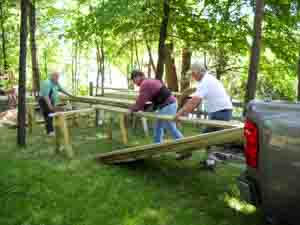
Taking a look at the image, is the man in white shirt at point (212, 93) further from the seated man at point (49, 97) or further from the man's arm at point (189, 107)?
the seated man at point (49, 97)

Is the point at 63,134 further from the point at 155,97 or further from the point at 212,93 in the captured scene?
the point at 212,93

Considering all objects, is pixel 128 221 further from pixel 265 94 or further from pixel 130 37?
pixel 265 94

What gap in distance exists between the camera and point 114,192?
13.8ft

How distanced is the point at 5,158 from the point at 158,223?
3.30m

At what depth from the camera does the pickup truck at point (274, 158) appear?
2.19m

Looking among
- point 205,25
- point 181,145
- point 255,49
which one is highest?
point 205,25

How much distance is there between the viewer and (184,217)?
357 centimetres

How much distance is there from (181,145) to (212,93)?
A: 120 centimetres

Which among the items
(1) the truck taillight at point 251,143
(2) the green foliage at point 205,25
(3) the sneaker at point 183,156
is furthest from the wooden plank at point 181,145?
(2) the green foliage at point 205,25

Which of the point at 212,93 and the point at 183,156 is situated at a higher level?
the point at 212,93

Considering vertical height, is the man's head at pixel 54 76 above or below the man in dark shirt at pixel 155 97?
above

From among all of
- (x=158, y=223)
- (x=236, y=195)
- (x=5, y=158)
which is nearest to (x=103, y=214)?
(x=158, y=223)

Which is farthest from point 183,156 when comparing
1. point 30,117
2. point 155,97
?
point 30,117

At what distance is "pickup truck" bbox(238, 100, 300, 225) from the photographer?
219cm
